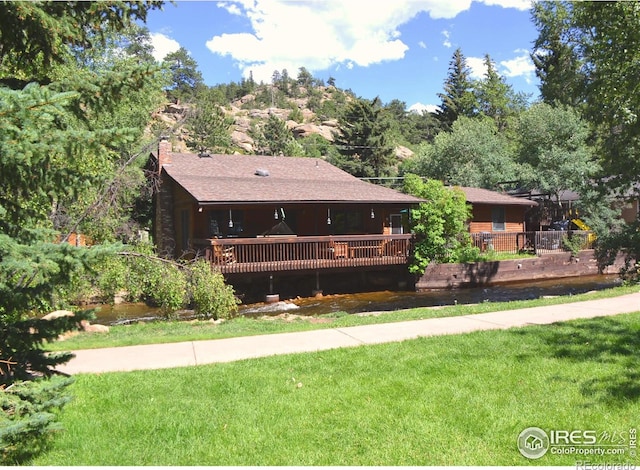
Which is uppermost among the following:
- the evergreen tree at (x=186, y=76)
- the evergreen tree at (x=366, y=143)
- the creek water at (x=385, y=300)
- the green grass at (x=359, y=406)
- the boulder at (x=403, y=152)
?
the evergreen tree at (x=186, y=76)

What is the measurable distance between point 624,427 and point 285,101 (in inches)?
4000

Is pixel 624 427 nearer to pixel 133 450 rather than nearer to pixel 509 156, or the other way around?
Result: pixel 133 450

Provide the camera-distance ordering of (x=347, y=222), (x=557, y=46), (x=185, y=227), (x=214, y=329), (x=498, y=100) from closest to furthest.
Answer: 1. (x=214, y=329)
2. (x=185, y=227)
3. (x=347, y=222)
4. (x=557, y=46)
5. (x=498, y=100)

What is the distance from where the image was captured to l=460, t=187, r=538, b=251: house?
84.0 feet

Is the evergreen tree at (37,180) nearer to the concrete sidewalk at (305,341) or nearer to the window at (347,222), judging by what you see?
the concrete sidewalk at (305,341)

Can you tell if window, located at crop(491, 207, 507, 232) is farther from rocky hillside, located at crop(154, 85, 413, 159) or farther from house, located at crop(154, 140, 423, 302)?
rocky hillside, located at crop(154, 85, 413, 159)

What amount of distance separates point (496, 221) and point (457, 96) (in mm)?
35884

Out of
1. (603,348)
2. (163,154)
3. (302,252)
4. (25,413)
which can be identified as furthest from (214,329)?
(163,154)

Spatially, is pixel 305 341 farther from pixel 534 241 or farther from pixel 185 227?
pixel 534 241

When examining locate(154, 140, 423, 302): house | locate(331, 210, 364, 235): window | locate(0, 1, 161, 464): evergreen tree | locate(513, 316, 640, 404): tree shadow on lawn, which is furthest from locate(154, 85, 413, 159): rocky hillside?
locate(0, 1, 161, 464): evergreen tree

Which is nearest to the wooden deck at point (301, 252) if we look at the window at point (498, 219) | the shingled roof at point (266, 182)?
the shingled roof at point (266, 182)

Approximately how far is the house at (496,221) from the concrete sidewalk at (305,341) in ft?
51.2

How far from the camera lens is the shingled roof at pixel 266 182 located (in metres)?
18.4

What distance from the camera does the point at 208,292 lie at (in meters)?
12.0
